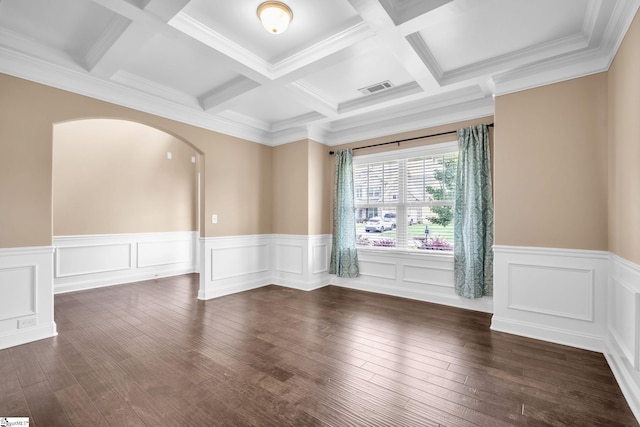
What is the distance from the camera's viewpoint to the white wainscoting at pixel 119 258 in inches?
196

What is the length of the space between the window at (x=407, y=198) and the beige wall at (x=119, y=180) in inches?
165

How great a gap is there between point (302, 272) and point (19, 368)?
357cm

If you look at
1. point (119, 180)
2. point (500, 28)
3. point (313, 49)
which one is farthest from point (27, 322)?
point (500, 28)

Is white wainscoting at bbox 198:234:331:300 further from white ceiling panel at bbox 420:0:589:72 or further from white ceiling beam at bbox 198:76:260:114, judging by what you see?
white ceiling panel at bbox 420:0:589:72

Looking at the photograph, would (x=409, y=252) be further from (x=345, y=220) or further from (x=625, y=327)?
(x=625, y=327)

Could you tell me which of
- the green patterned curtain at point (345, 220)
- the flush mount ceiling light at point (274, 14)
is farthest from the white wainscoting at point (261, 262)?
the flush mount ceiling light at point (274, 14)

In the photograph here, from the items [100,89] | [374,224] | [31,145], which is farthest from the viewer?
[374,224]

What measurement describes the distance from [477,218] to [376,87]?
2210 mm

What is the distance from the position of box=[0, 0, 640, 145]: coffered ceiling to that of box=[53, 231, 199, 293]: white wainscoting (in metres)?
3.05

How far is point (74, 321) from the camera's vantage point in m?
3.50

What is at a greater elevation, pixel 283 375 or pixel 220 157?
pixel 220 157

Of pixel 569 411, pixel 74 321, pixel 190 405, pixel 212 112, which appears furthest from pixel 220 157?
pixel 569 411

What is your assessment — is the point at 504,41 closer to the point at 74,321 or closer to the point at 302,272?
the point at 302,272

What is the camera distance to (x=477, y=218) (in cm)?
382
